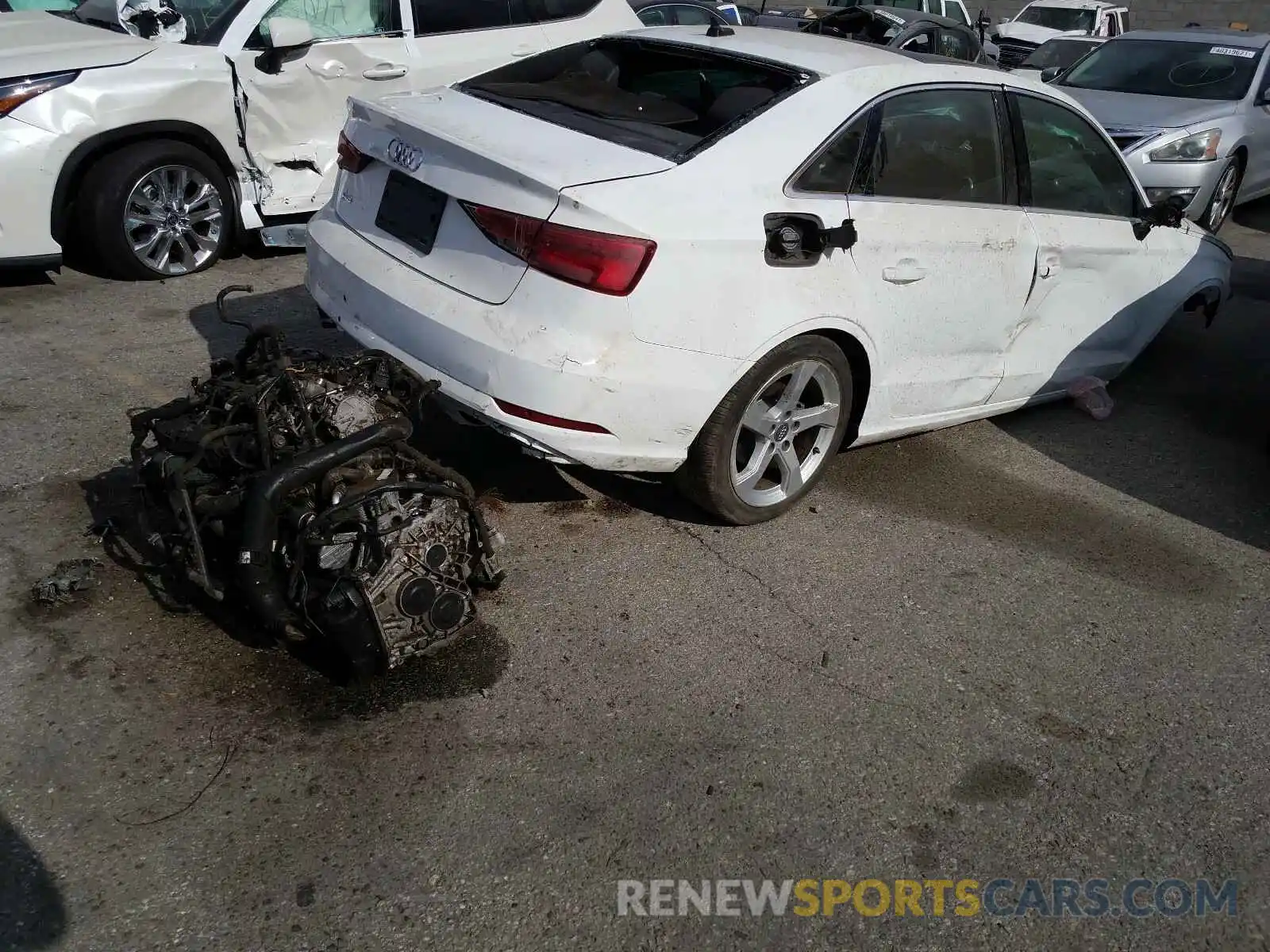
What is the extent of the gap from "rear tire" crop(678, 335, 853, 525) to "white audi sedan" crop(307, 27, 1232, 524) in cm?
1

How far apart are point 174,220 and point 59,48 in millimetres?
1056

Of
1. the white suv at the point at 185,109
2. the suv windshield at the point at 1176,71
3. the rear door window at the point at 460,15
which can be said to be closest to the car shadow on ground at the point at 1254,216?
the suv windshield at the point at 1176,71

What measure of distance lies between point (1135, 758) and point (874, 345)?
1706 millimetres

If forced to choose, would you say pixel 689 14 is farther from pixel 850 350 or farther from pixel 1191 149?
pixel 850 350

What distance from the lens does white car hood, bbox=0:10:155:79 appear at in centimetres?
581

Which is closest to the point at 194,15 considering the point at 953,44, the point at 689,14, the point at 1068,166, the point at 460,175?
the point at 460,175

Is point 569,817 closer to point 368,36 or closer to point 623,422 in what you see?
point 623,422

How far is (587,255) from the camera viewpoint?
11.0 ft

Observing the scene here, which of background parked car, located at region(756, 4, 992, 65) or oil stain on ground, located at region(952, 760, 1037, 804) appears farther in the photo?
background parked car, located at region(756, 4, 992, 65)

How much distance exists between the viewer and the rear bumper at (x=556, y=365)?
11.1ft

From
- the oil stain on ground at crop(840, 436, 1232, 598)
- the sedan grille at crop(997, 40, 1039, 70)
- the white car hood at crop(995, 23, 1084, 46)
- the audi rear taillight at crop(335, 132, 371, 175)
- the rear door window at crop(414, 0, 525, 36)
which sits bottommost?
the oil stain on ground at crop(840, 436, 1232, 598)

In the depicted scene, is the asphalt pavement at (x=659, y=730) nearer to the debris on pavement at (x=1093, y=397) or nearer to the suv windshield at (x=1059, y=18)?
the debris on pavement at (x=1093, y=397)

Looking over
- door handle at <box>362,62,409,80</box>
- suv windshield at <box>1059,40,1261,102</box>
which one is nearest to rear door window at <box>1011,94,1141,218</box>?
door handle at <box>362,62,409,80</box>

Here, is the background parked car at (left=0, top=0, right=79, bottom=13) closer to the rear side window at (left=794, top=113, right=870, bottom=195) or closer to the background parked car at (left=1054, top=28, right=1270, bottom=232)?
the rear side window at (left=794, top=113, right=870, bottom=195)
